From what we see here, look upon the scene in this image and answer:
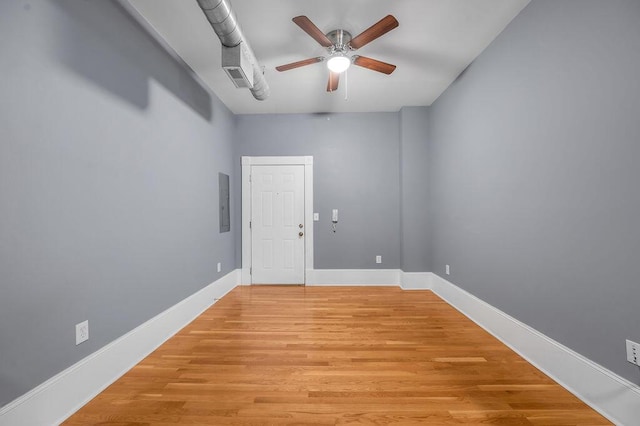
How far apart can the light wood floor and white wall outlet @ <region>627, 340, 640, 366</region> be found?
16.3 inches

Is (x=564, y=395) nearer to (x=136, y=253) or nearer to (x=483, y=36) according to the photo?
(x=483, y=36)

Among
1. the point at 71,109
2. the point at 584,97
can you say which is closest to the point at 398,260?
the point at 584,97

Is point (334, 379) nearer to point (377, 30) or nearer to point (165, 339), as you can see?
point (165, 339)

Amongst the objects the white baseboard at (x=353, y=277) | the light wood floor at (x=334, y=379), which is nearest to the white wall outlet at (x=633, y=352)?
the light wood floor at (x=334, y=379)

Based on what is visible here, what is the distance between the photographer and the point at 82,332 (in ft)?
5.65

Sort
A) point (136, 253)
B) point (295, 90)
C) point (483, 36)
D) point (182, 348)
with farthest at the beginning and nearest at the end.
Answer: point (295, 90) → point (483, 36) → point (182, 348) → point (136, 253)

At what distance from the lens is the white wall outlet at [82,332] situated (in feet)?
5.55

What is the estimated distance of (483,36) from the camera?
2592 millimetres

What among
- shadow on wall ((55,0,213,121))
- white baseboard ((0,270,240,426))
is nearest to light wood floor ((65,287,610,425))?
white baseboard ((0,270,240,426))

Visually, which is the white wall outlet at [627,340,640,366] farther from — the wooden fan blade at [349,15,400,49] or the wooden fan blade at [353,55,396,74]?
the wooden fan blade at [353,55,396,74]

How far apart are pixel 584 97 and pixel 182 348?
3626mm

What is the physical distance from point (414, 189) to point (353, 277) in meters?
1.78

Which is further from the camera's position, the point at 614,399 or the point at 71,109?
the point at 71,109

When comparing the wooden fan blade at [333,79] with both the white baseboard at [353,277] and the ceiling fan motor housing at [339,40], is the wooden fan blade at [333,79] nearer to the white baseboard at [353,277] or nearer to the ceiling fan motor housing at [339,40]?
the ceiling fan motor housing at [339,40]
